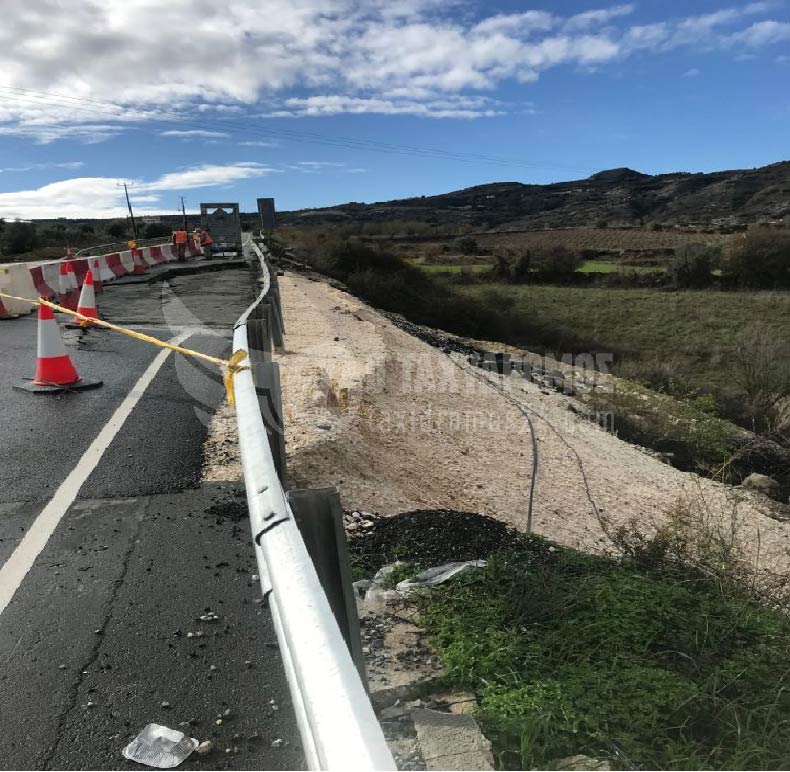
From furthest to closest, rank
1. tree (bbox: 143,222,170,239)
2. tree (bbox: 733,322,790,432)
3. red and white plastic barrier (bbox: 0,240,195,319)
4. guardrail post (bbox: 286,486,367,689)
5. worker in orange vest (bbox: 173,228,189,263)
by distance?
1. tree (bbox: 143,222,170,239)
2. worker in orange vest (bbox: 173,228,189,263)
3. tree (bbox: 733,322,790,432)
4. red and white plastic barrier (bbox: 0,240,195,319)
5. guardrail post (bbox: 286,486,367,689)

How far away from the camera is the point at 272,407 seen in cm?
397

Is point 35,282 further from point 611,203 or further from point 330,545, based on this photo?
point 611,203

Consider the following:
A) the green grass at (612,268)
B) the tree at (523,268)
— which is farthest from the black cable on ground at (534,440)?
the green grass at (612,268)

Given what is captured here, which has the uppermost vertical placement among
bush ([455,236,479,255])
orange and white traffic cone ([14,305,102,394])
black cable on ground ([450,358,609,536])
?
orange and white traffic cone ([14,305,102,394])

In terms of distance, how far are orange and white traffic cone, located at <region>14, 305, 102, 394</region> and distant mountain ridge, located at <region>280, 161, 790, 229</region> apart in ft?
308

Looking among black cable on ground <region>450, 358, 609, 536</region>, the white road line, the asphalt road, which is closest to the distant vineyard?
black cable on ground <region>450, 358, 609, 536</region>

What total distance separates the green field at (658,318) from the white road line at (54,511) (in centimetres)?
2830

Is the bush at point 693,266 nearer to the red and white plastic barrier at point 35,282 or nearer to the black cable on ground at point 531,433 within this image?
the black cable on ground at point 531,433

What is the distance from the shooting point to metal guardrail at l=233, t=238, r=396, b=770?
111 cm

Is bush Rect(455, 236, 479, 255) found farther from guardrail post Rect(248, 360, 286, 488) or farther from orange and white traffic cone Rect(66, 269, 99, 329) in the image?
guardrail post Rect(248, 360, 286, 488)

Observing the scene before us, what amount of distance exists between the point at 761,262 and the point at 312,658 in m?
72.7

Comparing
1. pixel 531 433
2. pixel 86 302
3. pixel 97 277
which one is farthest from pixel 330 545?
pixel 97 277

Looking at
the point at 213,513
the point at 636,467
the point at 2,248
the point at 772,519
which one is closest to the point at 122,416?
the point at 213,513

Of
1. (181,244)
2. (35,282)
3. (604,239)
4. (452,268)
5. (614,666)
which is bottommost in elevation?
(452,268)
